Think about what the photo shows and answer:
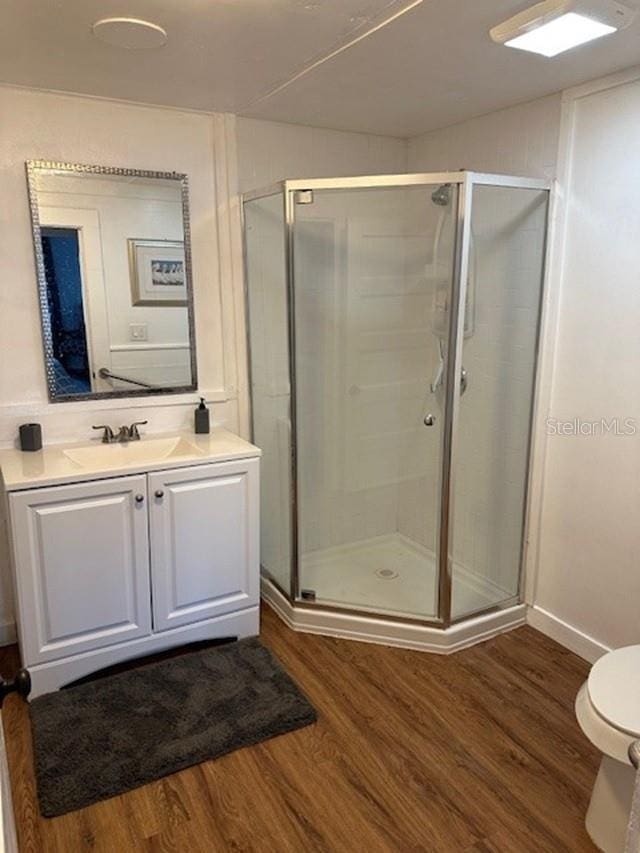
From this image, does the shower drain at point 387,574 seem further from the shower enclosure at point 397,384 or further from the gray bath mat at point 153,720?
the gray bath mat at point 153,720

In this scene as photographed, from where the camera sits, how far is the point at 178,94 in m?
2.39

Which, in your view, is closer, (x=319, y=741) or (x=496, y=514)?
(x=319, y=741)

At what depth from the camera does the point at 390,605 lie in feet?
8.95

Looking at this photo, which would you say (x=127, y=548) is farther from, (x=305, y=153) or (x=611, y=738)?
(x=305, y=153)

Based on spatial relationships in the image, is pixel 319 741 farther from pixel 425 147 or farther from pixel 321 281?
pixel 425 147

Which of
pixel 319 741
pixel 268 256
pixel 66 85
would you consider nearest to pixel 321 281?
pixel 268 256

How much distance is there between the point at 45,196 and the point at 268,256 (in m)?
0.93

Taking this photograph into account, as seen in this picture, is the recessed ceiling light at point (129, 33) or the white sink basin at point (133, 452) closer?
the recessed ceiling light at point (129, 33)

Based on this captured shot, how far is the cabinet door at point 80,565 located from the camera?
2135 millimetres

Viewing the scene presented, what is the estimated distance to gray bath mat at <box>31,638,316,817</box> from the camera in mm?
1894

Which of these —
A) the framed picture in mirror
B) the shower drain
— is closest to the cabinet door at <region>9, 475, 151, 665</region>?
the framed picture in mirror

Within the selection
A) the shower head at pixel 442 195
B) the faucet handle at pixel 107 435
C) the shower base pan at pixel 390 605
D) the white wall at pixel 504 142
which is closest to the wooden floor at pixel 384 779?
the shower base pan at pixel 390 605

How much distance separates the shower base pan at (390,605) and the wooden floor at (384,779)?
0.16 m

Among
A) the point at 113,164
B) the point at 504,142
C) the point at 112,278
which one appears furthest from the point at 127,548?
the point at 504,142
